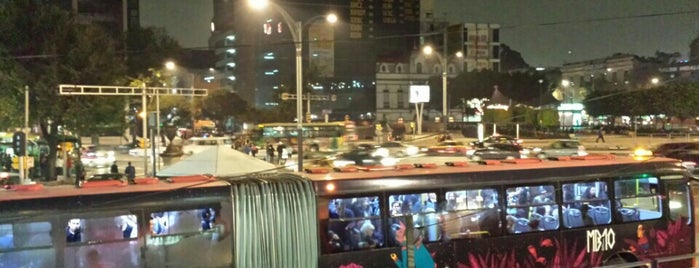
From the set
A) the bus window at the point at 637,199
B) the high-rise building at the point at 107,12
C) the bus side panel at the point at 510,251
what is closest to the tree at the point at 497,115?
the high-rise building at the point at 107,12

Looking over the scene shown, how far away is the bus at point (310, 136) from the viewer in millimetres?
55281

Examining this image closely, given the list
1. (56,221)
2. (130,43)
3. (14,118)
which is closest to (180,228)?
(56,221)

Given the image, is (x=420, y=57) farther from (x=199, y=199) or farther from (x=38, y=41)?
(x=199, y=199)

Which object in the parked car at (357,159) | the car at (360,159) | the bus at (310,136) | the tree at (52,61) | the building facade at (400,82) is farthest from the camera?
the building facade at (400,82)

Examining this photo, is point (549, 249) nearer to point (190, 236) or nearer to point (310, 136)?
point (190, 236)

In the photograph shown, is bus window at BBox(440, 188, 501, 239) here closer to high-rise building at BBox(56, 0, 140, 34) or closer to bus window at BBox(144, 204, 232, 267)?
bus window at BBox(144, 204, 232, 267)

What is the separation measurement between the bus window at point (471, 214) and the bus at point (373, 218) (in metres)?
0.02

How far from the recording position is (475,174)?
10.0 m

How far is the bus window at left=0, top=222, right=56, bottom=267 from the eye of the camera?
7.31 m

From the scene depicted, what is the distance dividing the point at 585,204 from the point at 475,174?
2.19 metres

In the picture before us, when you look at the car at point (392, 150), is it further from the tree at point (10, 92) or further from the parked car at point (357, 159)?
the tree at point (10, 92)

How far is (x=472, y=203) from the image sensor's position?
33.0 ft

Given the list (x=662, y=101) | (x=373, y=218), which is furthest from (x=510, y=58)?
(x=373, y=218)

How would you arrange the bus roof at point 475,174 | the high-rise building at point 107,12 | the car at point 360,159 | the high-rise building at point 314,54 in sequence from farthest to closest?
the high-rise building at point 314,54 → the high-rise building at point 107,12 → the car at point 360,159 → the bus roof at point 475,174
